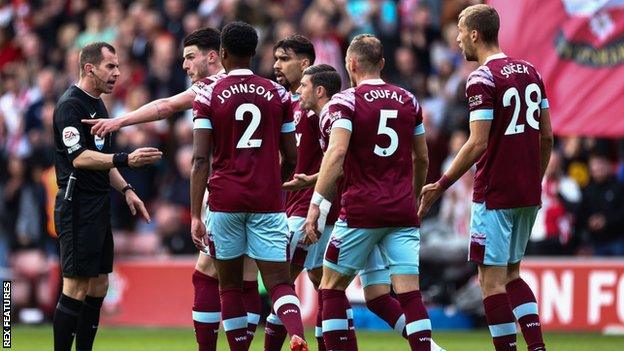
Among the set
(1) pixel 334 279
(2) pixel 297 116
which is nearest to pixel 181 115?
(2) pixel 297 116

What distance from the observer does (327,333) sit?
12047 millimetres

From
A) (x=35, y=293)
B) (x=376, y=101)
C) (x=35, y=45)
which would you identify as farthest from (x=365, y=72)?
(x=35, y=45)

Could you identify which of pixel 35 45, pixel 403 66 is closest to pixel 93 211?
pixel 403 66

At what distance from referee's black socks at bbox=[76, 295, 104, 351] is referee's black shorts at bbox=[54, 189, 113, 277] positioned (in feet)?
1.44

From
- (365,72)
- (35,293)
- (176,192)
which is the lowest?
(35,293)

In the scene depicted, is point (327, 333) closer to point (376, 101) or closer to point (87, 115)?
point (376, 101)

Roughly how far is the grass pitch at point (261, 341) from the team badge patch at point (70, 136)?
4.37 m

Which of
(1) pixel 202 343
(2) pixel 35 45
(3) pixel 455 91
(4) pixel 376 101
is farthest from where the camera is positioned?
(2) pixel 35 45

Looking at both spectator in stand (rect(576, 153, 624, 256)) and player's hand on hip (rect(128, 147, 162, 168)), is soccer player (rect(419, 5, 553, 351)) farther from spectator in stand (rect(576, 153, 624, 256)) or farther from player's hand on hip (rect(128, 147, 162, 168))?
spectator in stand (rect(576, 153, 624, 256))

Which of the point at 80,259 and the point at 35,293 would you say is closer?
the point at 80,259

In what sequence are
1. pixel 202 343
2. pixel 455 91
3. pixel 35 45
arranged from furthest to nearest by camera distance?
1. pixel 35 45
2. pixel 455 91
3. pixel 202 343

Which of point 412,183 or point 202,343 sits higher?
point 412,183

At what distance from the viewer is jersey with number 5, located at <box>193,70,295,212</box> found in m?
11.8

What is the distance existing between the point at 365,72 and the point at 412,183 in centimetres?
102
